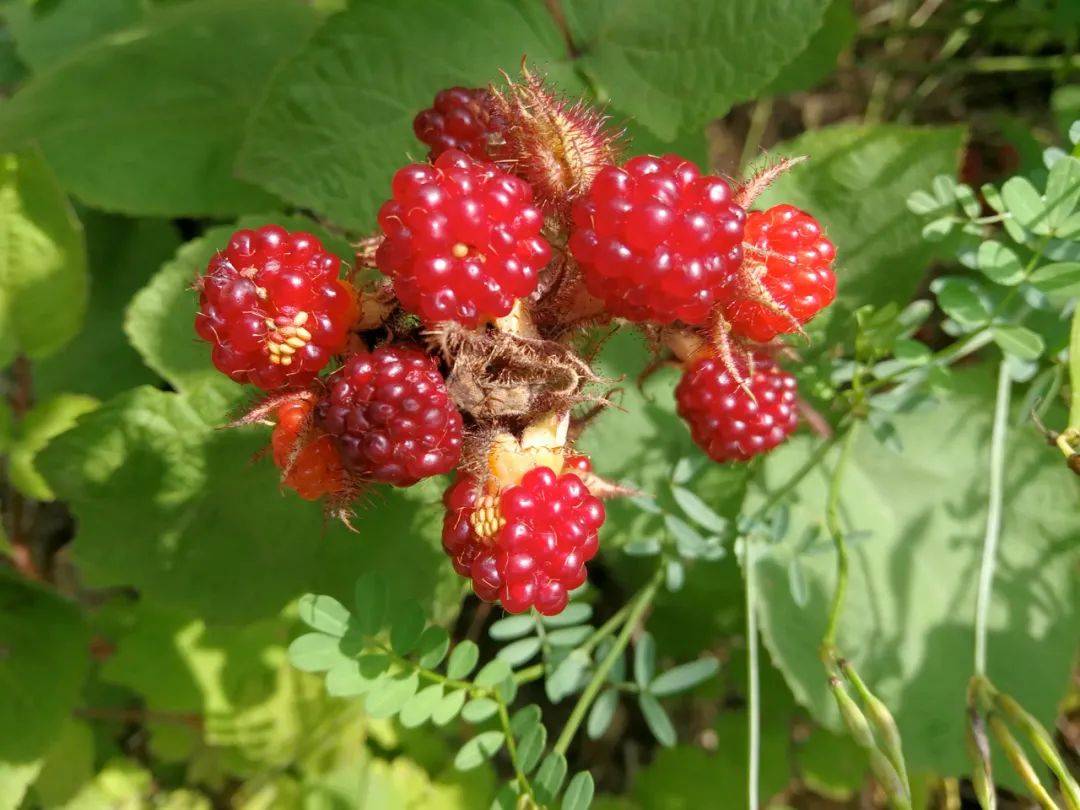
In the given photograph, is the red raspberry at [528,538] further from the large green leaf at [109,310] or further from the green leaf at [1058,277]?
the large green leaf at [109,310]

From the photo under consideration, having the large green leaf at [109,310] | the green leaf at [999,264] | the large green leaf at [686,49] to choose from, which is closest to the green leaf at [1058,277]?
the green leaf at [999,264]

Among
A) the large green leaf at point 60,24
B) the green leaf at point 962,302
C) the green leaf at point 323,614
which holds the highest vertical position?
the large green leaf at point 60,24

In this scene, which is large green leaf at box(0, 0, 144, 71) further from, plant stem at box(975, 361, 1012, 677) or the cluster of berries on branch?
plant stem at box(975, 361, 1012, 677)

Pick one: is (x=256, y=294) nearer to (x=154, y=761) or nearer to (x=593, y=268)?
(x=593, y=268)

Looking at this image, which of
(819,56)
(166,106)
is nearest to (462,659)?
(166,106)

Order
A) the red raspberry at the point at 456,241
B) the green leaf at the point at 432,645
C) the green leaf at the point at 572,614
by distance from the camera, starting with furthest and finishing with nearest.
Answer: the green leaf at the point at 572,614, the green leaf at the point at 432,645, the red raspberry at the point at 456,241

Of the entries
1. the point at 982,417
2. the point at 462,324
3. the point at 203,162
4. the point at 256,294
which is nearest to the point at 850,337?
the point at 982,417
